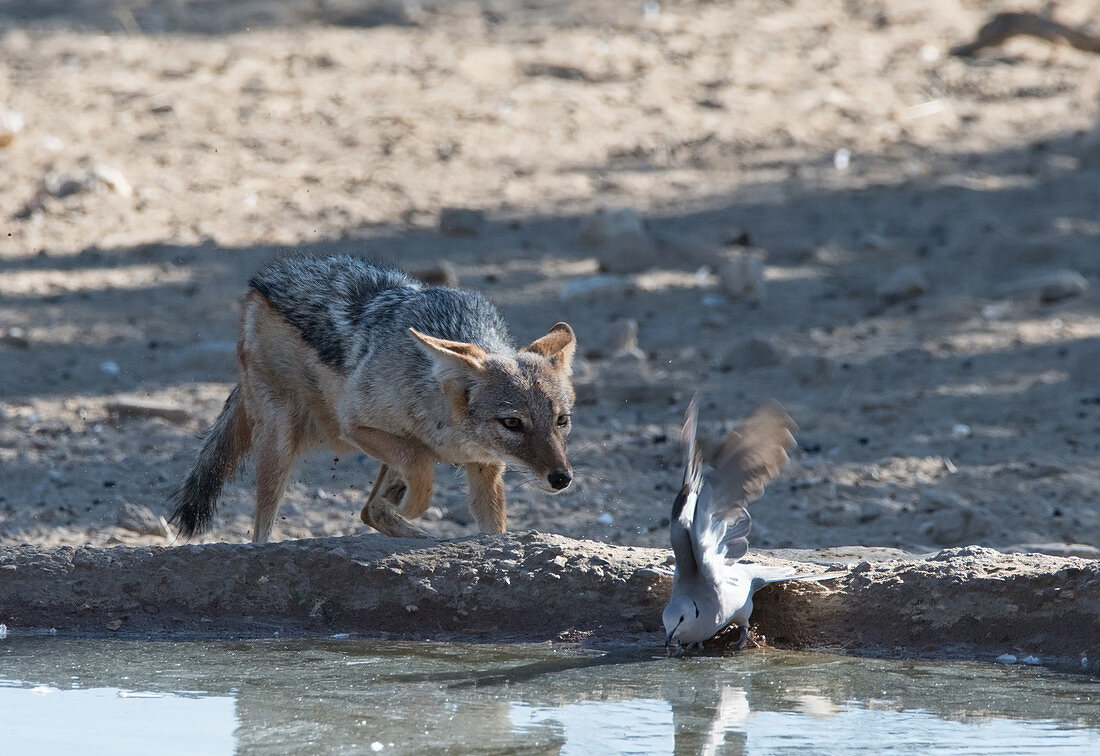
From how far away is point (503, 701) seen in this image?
4.95 meters

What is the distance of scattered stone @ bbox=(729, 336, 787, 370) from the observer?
33.3 feet

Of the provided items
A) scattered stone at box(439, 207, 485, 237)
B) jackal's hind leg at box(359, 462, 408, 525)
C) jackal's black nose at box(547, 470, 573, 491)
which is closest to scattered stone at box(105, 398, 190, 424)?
jackal's hind leg at box(359, 462, 408, 525)

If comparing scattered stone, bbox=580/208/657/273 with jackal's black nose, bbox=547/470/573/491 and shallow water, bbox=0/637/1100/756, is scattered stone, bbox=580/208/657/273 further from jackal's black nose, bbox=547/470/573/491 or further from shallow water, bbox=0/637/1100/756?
shallow water, bbox=0/637/1100/756

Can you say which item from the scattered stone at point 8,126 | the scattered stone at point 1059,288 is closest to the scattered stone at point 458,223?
the scattered stone at point 8,126

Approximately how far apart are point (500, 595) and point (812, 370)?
4.67 m

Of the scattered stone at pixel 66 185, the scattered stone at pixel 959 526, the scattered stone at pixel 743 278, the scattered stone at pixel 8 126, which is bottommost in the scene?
the scattered stone at pixel 959 526

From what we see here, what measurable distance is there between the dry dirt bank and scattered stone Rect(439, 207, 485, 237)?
6219mm

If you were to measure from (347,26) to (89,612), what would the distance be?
10.9m

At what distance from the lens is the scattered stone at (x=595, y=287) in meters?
11.1

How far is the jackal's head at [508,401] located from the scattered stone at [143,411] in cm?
320

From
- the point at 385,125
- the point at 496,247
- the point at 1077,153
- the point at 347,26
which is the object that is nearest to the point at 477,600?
the point at 496,247

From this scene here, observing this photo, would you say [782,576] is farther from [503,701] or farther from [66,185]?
[66,185]

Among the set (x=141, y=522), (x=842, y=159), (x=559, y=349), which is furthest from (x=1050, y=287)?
(x=141, y=522)

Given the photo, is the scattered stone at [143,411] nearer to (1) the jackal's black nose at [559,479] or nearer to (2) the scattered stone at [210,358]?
(2) the scattered stone at [210,358]
